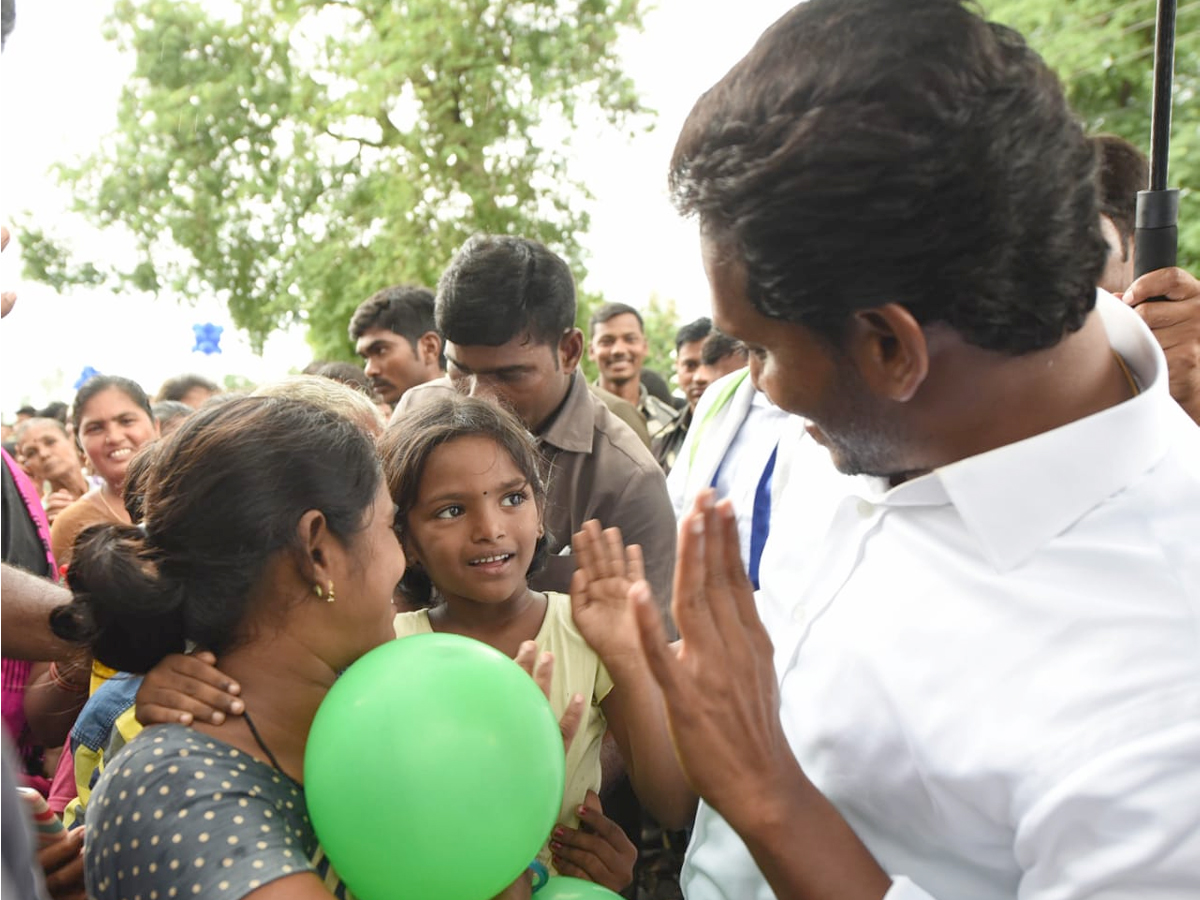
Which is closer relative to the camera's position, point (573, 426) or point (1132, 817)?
point (1132, 817)

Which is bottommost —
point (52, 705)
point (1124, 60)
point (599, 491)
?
point (52, 705)

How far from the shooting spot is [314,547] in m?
1.81

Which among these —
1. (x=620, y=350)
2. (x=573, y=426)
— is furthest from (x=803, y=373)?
(x=620, y=350)

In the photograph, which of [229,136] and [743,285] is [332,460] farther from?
[229,136]

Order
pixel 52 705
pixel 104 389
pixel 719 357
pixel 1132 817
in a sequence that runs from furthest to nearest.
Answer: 1. pixel 719 357
2. pixel 104 389
3. pixel 52 705
4. pixel 1132 817

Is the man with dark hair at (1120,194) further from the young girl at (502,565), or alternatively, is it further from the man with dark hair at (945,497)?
the young girl at (502,565)

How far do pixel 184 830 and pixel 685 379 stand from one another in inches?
242

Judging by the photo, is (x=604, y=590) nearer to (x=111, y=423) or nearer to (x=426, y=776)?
(x=426, y=776)

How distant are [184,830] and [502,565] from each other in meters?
1.12

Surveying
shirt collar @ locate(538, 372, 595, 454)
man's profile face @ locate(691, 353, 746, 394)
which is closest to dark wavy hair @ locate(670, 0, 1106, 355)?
shirt collar @ locate(538, 372, 595, 454)

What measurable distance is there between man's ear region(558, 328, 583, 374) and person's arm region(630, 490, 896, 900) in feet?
7.06

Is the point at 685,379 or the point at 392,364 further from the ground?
the point at 392,364

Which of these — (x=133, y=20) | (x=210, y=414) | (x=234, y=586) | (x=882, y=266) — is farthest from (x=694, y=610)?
(x=133, y=20)

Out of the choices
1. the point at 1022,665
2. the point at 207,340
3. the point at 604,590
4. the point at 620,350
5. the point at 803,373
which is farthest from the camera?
the point at 207,340
